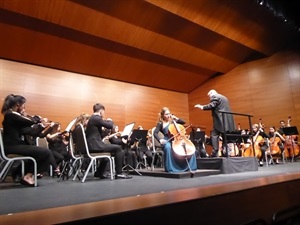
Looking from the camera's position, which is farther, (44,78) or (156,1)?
(44,78)

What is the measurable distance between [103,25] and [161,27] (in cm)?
159

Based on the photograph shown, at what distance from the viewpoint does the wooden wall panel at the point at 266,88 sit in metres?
7.89

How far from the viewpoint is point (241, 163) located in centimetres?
411

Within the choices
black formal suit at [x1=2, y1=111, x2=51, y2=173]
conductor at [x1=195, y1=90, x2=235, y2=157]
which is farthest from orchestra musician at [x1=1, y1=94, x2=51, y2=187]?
conductor at [x1=195, y1=90, x2=235, y2=157]

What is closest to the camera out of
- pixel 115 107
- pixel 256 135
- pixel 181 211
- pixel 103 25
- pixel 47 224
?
pixel 47 224

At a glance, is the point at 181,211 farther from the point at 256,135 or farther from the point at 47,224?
the point at 256,135

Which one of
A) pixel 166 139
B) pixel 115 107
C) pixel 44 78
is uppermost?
pixel 44 78

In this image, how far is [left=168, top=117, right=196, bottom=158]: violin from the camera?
11.7 ft

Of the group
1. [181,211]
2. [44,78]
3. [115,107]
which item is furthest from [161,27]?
[181,211]

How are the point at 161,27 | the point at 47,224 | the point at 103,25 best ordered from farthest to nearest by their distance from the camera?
1. the point at 161,27
2. the point at 103,25
3. the point at 47,224

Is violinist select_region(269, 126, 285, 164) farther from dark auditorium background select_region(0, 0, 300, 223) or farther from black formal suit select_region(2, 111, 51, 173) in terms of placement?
black formal suit select_region(2, 111, 51, 173)

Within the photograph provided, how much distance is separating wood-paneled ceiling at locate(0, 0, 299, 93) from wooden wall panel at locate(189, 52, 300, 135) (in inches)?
17.0

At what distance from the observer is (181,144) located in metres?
3.61

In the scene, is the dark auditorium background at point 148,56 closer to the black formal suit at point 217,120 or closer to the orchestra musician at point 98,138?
the black formal suit at point 217,120
